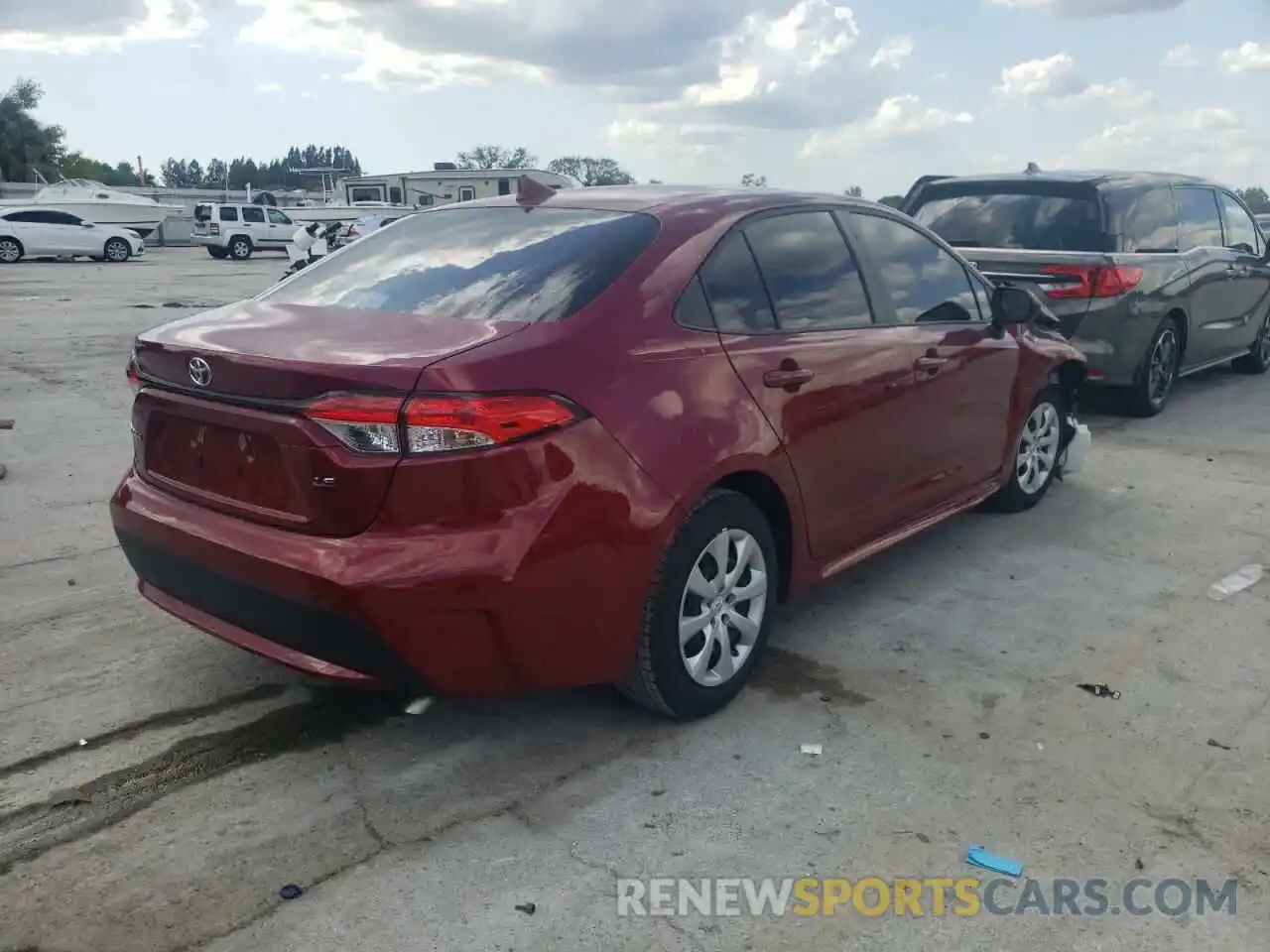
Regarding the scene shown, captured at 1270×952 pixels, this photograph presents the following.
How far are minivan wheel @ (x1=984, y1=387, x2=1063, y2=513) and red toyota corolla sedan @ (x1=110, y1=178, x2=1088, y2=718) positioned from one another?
5.14 feet

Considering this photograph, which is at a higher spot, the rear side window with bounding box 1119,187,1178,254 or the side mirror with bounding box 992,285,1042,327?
the rear side window with bounding box 1119,187,1178,254

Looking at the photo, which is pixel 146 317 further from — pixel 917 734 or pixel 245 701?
pixel 917 734

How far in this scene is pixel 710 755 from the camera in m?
3.34

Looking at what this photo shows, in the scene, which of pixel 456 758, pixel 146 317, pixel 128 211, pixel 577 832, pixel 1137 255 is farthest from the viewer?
pixel 128 211

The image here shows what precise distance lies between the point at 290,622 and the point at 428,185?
153 feet

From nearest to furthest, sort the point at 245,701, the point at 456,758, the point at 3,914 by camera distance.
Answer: the point at 3,914
the point at 456,758
the point at 245,701

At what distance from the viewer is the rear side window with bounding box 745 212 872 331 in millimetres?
3822

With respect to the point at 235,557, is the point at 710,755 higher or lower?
lower

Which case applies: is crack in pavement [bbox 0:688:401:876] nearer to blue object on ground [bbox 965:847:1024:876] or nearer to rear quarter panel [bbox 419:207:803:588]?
→ rear quarter panel [bbox 419:207:803:588]

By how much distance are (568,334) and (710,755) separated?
135 cm

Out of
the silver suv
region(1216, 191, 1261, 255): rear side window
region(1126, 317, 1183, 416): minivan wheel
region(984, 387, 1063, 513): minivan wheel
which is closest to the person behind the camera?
region(984, 387, 1063, 513): minivan wheel

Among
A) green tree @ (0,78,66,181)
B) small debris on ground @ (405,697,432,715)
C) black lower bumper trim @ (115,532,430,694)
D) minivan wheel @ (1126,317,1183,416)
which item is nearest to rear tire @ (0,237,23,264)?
minivan wheel @ (1126,317,1183,416)

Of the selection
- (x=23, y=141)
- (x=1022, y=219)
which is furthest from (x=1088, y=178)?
(x=23, y=141)

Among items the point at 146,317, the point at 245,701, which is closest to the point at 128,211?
the point at 146,317
